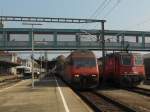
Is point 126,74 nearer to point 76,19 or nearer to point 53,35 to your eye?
point 76,19

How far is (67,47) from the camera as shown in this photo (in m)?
74.8

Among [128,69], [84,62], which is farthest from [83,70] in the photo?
[128,69]

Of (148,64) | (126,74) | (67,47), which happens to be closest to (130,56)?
(126,74)

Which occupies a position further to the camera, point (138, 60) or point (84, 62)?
point (138, 60)

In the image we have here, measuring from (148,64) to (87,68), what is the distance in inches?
779

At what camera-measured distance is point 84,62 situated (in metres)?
33.2

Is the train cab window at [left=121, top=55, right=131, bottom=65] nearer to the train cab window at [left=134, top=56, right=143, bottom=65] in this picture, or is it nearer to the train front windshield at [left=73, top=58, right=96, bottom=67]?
the train cab window at [left=134, top=56, right=143, bottom=65]

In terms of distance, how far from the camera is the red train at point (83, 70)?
32.2 metres

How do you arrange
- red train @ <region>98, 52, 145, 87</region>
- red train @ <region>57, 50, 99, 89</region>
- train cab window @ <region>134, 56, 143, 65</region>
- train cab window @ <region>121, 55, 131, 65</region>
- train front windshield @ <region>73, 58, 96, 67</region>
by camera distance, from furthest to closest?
1. train cab window @ <region>134, 56, 143, 65</region>
2. train cab window @ <region>121, 55, 131, 65</region>
3. red train @ <region>98, 52, 145, 87</region>
4. train front windshield @ <region>73, 58, 96, 67</region>
5. red train @ <region>57, 50, 99, 89</region>

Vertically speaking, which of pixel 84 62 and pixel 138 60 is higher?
pixel 138 60

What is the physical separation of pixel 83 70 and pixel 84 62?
0.77 metres

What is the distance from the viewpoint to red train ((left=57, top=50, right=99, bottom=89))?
105 feet

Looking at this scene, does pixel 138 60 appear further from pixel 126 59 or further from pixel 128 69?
pixel 128 69

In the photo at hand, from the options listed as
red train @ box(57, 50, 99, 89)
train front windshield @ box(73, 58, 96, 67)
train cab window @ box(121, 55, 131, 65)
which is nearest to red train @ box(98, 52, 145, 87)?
train cab window @ box(121, 55, 131, 65)
